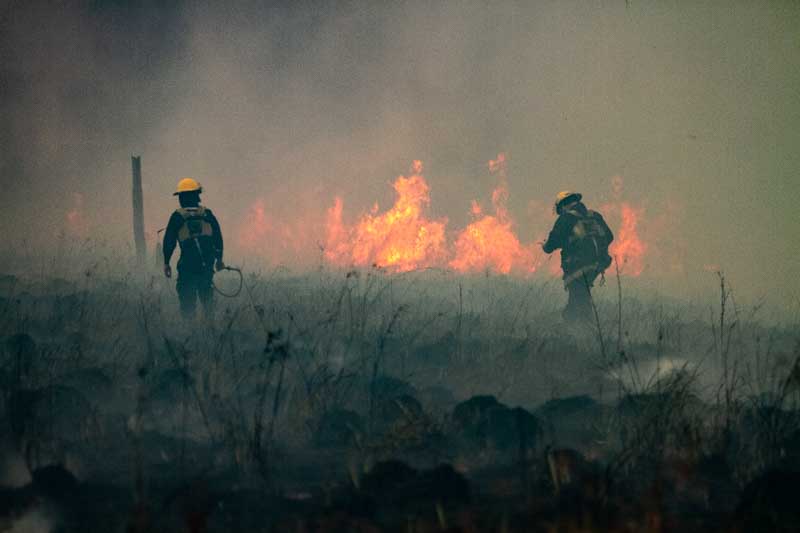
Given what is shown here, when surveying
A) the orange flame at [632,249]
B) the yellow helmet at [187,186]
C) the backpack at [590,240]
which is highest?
the orange flame at [632,249]

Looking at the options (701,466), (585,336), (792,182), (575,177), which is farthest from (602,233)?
(792,182)

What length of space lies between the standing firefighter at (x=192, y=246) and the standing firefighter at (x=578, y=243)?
5.54 m

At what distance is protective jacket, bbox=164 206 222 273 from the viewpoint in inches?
332

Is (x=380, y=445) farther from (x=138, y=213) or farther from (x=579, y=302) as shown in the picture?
(x=138, y=213)

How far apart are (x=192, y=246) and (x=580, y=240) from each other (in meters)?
6.43

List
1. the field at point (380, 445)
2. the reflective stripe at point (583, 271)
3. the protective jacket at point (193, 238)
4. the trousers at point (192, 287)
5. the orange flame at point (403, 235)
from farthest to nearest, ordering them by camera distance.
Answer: the orange flame at point (403, 235) < the reflective stripe at point (583, 271) < the trousers at point (192, 287) < the protective jacket at point (193, 238) < the field at point (380, 445)

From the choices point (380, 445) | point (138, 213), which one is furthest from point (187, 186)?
point (138, 213)

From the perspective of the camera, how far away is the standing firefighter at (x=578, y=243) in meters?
9.97

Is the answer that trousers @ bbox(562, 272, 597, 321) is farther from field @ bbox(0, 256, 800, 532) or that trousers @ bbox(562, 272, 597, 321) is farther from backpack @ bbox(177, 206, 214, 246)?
backpack @ bbox(177, 206, 214, 246)

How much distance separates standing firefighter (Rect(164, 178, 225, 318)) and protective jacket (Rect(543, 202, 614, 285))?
18.3 feet

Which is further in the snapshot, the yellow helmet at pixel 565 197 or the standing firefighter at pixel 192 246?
the yellow helmet at pixel 565 197

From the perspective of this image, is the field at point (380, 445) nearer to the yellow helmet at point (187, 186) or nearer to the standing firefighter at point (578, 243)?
the yellow helmet at point (187, 186)

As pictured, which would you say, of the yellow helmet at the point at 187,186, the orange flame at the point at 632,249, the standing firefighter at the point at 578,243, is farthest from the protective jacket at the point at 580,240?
the orange flame at the point at 632,249

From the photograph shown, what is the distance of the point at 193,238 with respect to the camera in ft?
27.9
